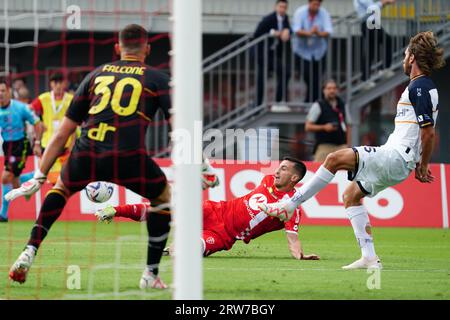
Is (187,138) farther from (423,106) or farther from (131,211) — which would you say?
(131,211)

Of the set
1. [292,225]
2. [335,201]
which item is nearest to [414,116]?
[292,225]

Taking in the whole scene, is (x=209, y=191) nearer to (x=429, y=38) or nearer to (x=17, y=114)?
(x=17, y=114)

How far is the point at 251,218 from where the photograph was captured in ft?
38.9

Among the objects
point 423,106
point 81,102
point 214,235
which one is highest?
point 423,106

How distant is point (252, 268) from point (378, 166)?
159 centimetres

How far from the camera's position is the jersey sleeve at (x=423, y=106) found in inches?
410

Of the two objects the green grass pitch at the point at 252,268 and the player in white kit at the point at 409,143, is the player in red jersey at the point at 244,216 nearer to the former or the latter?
the green grass pitch at the point at 252,268

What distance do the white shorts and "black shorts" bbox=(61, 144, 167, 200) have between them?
218 centimetres

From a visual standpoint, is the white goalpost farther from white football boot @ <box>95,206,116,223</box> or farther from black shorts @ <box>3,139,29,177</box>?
black shorts @ <box>3,139,29,177</box>

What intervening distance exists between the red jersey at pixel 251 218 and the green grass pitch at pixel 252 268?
1.03ft

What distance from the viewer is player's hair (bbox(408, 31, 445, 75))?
10635 millimetres

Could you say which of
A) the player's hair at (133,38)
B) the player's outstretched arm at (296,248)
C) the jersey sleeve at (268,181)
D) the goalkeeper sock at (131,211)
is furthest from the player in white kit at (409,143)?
the goalkeeper sock at (131,211)

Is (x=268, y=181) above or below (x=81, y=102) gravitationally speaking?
below

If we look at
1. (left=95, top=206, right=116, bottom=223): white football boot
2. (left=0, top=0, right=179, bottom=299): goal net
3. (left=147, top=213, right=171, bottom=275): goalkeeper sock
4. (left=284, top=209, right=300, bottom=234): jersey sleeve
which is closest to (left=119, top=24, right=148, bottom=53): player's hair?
(left=0, top=0, right=179, bottom=299): goal net
